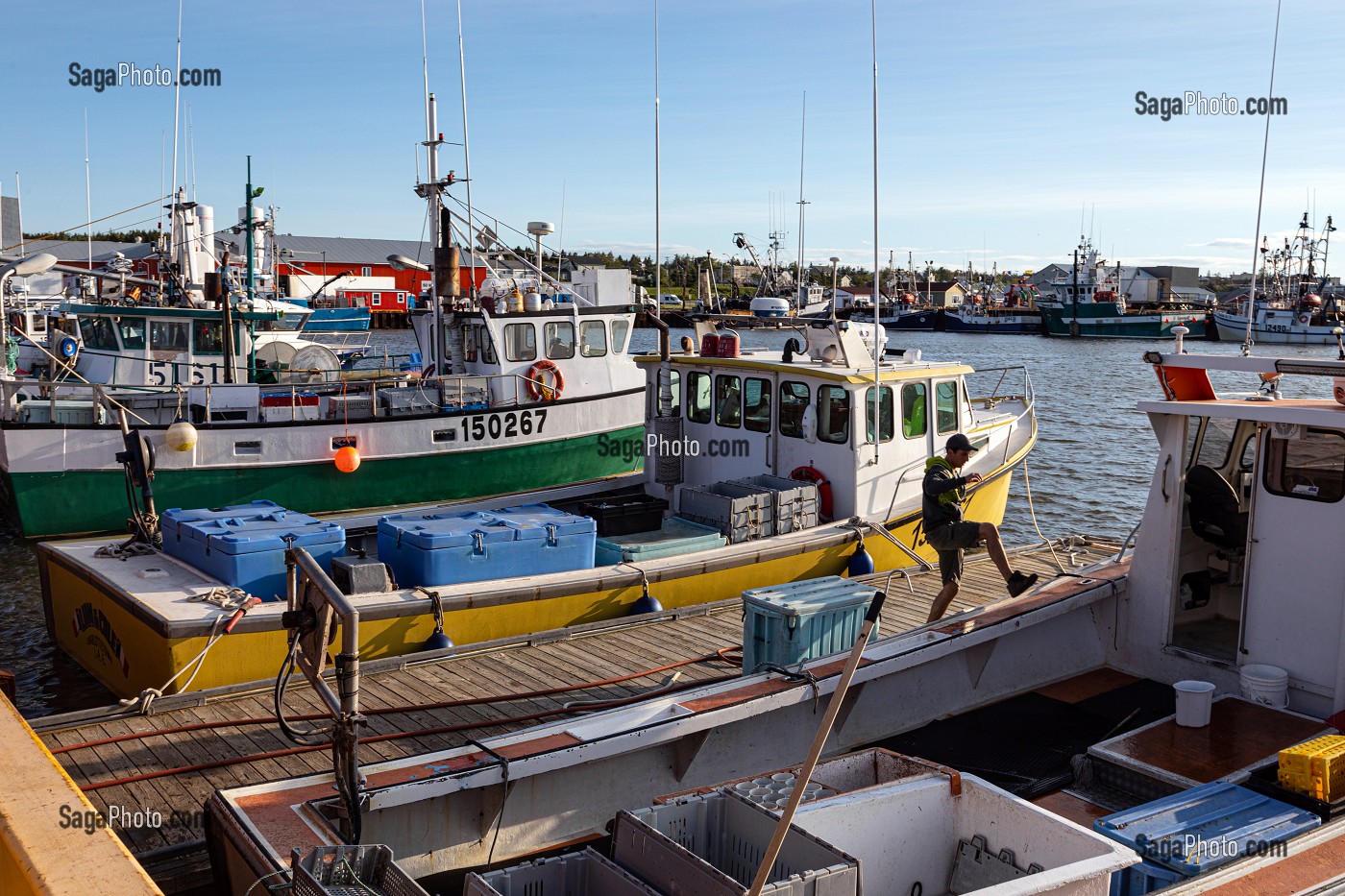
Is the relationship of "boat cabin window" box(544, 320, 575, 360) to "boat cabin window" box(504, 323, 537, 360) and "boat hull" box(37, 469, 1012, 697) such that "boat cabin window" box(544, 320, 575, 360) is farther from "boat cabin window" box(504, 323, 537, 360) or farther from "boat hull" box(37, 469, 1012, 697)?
"boat hull" box(37, 469, 1012, 697)

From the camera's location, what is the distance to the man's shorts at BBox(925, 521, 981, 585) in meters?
8.09

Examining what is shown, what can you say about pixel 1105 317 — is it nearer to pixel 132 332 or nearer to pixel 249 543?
pixel 132 332

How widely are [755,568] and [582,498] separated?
2.51 m

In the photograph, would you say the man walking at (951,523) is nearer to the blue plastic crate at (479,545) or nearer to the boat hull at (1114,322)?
the blue plastic crate at (479,545)

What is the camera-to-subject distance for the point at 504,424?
53.0ft

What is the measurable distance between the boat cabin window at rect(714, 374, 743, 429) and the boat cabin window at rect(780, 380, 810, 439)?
516mm

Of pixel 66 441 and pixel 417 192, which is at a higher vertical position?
pixel 417 192

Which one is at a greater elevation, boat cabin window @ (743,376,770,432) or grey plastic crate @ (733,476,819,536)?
boat cabin window @ (743,376,770,432)

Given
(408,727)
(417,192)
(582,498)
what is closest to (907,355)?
(582,498)

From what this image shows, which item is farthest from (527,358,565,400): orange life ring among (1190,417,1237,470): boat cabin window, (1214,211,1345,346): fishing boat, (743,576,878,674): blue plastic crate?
(1214,211,1345,346): fishing boat

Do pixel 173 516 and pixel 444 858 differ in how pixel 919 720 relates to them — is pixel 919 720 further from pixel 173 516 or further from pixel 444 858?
pixel 173 516

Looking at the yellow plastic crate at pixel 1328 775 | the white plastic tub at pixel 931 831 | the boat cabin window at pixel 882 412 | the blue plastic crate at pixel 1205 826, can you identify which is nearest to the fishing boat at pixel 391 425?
the boat cabin window at pixel 882 412

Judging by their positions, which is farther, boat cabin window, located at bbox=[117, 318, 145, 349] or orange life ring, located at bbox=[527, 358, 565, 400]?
boat cabin window, located at bbox=[117, 318, 145, 349]

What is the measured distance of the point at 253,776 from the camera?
6.35 meters
